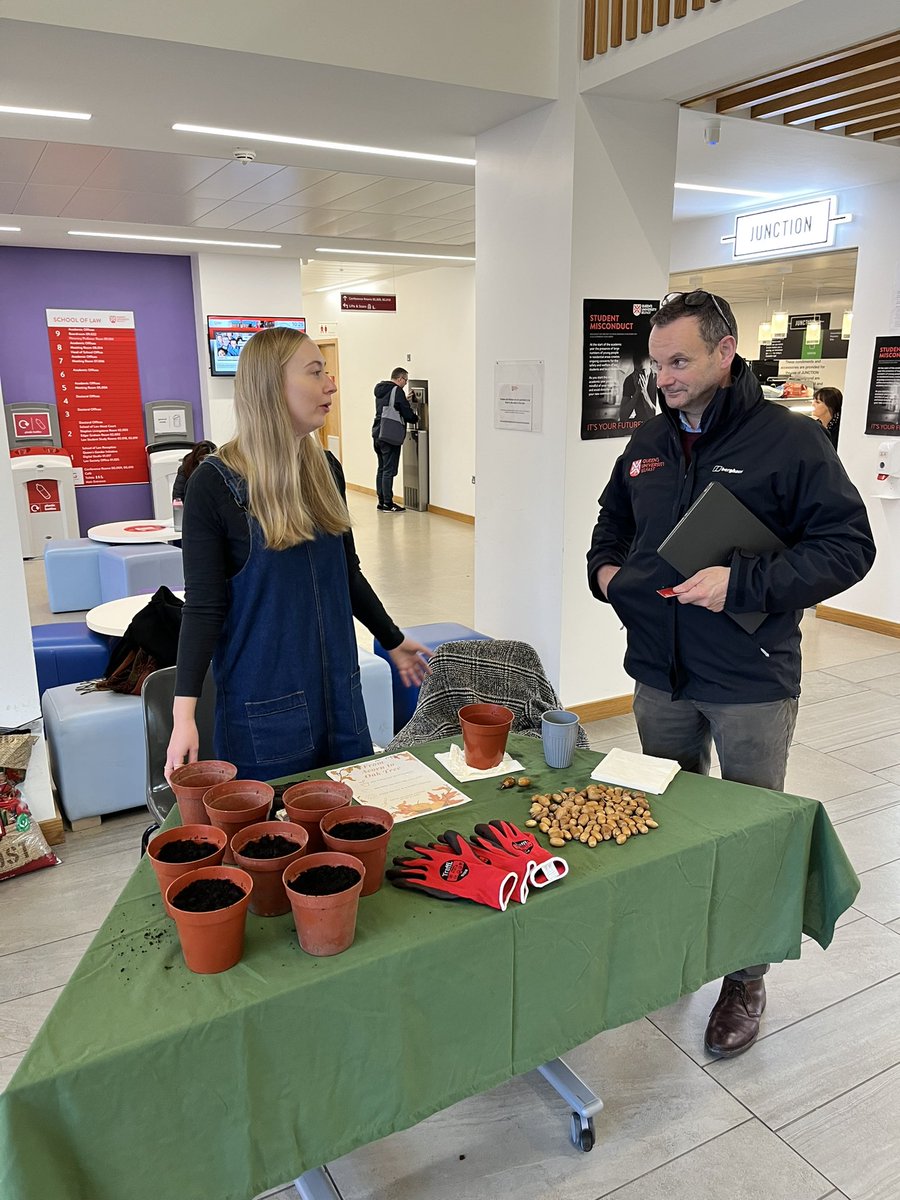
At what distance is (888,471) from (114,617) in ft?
16.0

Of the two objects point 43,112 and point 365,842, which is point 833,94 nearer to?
point 43,112

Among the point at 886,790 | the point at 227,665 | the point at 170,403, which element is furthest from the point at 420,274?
the point at 227,665

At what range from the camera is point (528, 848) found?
5.11 ft

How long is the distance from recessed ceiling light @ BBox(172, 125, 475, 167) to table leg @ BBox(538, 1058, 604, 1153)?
408 centimetres

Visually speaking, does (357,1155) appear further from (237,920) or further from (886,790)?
(886,790)

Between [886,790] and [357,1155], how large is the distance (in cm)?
271

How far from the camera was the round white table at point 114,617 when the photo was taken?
3656mm

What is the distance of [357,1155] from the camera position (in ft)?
6.25

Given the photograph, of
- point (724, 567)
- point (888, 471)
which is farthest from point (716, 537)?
point (888, 471)

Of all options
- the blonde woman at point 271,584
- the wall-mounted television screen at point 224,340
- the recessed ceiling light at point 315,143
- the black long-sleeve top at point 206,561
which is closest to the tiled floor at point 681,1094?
the blonde woman at point 271,584

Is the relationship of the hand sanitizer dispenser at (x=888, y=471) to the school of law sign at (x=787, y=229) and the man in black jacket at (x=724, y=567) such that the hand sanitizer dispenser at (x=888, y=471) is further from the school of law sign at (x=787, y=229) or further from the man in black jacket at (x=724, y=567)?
the man in black jacket at (x=724, y=567)

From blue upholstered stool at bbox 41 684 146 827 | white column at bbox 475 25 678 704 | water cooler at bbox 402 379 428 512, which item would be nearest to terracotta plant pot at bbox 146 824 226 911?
blue upholstered stool at bbox 41 684 146 827

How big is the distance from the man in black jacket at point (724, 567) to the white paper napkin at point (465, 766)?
45 centimetres

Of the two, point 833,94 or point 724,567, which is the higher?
point 833,94
